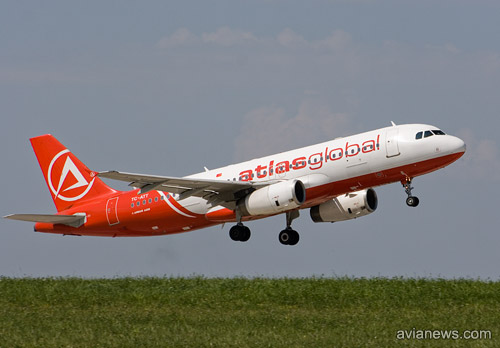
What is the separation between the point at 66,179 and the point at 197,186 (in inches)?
340

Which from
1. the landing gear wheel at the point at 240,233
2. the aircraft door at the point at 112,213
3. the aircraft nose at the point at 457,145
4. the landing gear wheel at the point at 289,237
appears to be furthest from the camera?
the aircraft door at the point at 112,213

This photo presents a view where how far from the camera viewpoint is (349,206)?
115 feet

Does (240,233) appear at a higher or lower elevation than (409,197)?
lower

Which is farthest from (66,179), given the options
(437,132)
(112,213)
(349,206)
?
(437,132)

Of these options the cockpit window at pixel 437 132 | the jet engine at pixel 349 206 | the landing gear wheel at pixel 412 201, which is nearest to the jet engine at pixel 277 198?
the landing gear wheel at pixel 412 201

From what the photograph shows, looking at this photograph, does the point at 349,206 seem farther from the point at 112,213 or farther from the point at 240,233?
the point at 112,213

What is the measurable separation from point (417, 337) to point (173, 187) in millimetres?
15427

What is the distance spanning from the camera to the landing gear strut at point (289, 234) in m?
35.6

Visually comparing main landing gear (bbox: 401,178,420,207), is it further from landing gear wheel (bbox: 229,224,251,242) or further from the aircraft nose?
landing gear wheel (bbox: 229,224,251,242)

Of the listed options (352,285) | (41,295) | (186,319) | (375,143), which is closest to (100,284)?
(41,295)

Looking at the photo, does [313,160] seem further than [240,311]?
Yes

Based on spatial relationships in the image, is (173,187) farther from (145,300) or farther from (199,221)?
(145,300)

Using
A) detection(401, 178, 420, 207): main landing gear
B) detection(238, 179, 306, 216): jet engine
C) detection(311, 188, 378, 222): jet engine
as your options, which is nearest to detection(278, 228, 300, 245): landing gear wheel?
detection(311, 188, 378, 222): jet engine

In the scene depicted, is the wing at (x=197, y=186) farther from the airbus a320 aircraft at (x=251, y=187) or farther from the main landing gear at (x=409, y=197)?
the main landing gear at (x=409, y=197)
